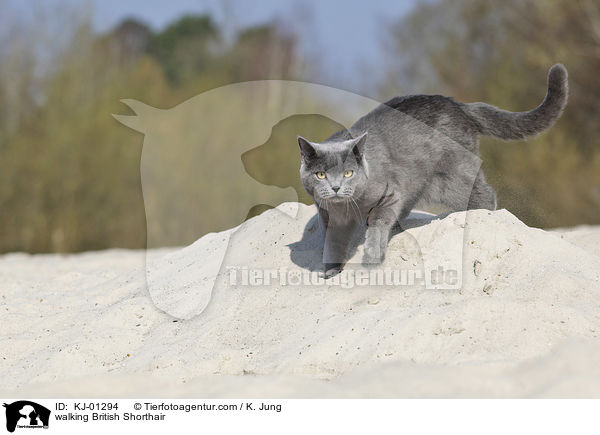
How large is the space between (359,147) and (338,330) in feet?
3.81

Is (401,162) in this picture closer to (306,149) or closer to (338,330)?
(306,149)

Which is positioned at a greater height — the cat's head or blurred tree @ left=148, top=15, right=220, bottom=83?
blurred tree @ left=148, top=15, right=220, bottom=83

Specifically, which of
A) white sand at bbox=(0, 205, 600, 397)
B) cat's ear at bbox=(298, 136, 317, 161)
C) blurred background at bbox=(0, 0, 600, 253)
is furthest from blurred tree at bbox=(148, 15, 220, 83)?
cat's ear at bbox=(298, 136, 317, 161)

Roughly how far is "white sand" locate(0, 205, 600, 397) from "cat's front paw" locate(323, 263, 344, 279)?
0.12 m

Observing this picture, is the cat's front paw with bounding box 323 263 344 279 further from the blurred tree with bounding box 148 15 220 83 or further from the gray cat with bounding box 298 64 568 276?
the blurred tree with bounding box 148 15 220 83

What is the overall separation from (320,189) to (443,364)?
1.34 meters

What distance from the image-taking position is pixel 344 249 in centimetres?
415

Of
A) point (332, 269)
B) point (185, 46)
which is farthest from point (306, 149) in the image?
Answer: point (185, 46)

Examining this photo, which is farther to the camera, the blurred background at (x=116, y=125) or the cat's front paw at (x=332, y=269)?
the blurred background at (x=116, y=125)

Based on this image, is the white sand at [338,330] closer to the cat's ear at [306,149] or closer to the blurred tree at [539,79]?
the cat's ear at [306,149]

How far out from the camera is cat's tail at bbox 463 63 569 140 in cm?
443

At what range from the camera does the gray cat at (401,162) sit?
385 centimetres
